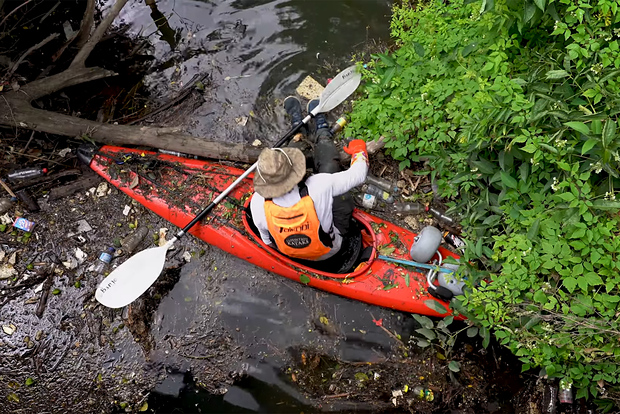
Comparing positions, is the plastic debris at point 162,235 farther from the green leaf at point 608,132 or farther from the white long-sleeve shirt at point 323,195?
the green leaf at point 608,132

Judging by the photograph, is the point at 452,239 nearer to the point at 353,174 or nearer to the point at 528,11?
the point at 353,174

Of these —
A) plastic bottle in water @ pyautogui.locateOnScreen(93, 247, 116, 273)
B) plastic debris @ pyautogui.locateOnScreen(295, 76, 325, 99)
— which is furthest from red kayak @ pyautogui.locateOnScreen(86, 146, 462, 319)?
plastic debris @ pyautogui.locateOnScreen(295, 76, 325, 99)

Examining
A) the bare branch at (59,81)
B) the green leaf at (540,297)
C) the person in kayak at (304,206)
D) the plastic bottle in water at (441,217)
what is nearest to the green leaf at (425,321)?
the person in kayak at (304,206)

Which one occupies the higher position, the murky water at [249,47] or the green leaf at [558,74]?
the green leaf at [558,74]

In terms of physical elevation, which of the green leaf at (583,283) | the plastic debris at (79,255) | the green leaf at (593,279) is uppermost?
the green leaf at (593,279)

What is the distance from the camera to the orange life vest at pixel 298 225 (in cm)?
288

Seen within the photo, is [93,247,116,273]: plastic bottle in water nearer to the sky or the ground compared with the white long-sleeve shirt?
nearer to the ground

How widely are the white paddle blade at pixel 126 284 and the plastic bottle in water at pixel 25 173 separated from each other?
161 centimetres

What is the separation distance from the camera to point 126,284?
373cm

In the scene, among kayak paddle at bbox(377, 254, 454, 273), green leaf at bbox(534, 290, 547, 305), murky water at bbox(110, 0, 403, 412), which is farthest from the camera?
murky water at bbox(110, 0, 403, 412)

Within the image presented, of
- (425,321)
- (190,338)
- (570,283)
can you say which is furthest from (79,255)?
(570,283)

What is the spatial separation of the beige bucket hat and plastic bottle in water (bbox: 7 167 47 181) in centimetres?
298

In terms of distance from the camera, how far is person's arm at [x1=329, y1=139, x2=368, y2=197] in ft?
10.3

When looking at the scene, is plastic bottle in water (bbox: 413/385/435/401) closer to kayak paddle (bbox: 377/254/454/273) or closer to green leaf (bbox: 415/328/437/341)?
green leaf (bbox: 415/328/437/341)
